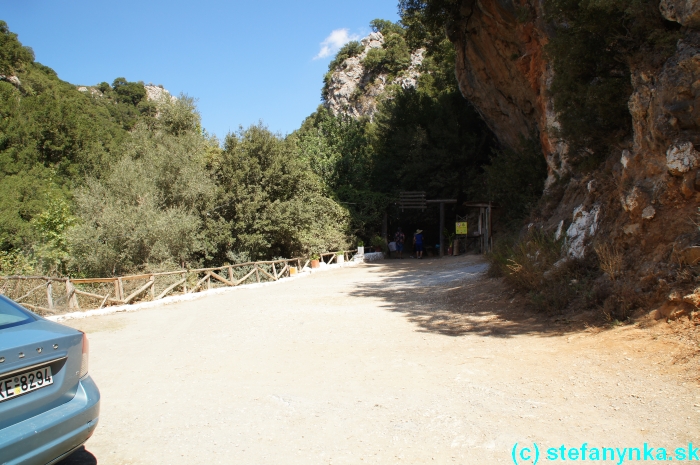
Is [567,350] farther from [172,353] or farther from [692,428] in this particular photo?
[172,353]

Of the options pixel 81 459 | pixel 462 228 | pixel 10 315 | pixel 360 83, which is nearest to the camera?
pixel 10 315

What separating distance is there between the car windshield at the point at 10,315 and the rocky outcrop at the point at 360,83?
59.7 m

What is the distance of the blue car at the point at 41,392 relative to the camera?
2.70 metres

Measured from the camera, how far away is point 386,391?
470 cm

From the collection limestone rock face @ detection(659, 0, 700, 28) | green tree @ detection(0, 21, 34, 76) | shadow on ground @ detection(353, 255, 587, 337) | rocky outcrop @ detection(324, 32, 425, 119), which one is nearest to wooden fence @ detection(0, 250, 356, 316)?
shadow on ground @ detection(353, 255, 587, 337)

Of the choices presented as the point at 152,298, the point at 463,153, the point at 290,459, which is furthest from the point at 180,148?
the point at 290,459

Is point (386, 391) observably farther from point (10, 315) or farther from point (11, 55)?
point (11, 55)

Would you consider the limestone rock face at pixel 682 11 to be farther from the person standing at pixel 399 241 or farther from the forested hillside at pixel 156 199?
the person standing at pixel 399 241

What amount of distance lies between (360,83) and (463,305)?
212 feet

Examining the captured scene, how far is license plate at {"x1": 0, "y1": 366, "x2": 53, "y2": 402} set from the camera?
273 centimetres

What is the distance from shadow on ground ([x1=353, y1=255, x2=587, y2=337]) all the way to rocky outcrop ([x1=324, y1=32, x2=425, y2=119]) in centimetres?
5061

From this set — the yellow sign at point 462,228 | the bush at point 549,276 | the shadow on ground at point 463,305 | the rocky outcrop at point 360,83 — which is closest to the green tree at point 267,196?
the yellow sign at point 462,228

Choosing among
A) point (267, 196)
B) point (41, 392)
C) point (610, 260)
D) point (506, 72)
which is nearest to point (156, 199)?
point (267, 196)

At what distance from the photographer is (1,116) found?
28.4 meters
